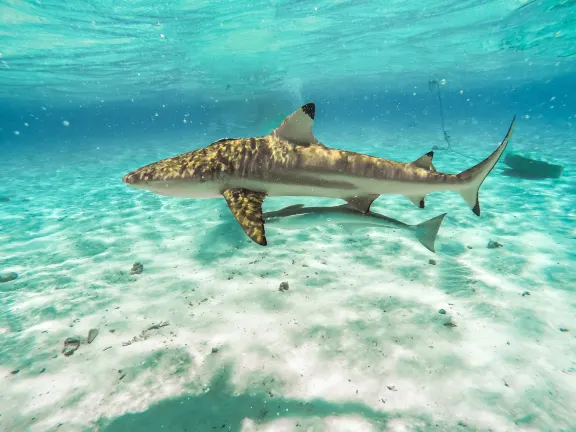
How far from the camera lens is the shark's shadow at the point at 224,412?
385cm

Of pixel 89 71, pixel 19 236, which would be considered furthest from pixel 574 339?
pixel 89 71

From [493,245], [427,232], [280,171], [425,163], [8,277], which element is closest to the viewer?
[280,171]

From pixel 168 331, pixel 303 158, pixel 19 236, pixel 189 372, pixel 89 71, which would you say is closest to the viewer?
pixel 303 158

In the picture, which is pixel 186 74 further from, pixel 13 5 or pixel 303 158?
pixel 303 158

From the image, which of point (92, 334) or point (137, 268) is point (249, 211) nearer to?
point (92, 334)

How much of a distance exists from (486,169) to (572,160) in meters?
24.0

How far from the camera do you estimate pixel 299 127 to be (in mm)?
4031

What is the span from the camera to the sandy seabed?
13.4 feet

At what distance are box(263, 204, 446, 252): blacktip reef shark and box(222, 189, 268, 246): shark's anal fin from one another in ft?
6.42

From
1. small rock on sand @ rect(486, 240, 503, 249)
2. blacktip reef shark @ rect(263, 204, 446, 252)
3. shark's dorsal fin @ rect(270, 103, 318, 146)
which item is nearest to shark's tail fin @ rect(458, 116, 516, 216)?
blacktip reef shark @ rect(263, 204, 446, 252)

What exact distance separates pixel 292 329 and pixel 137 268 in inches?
188

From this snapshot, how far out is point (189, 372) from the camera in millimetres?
4676

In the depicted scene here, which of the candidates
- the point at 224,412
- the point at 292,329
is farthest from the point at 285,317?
the point at 224,412

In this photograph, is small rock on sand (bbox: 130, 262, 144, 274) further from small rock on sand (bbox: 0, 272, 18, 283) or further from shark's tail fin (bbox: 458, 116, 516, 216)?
shark's tail fin (bbox: 458, 116, 516, 216)
